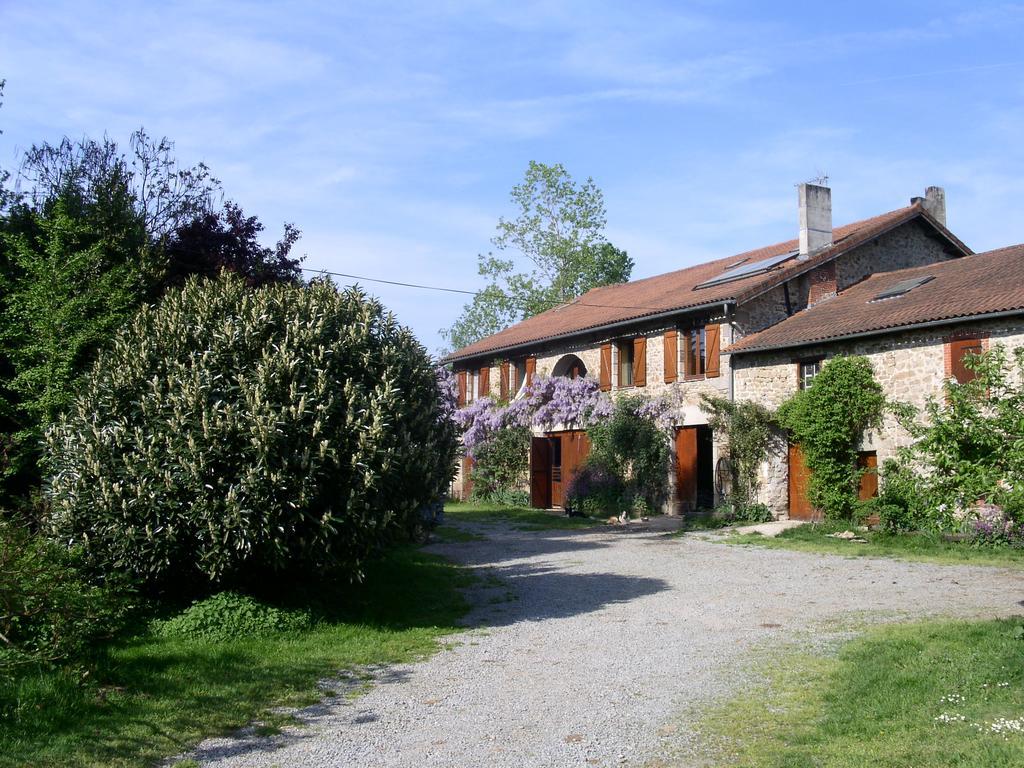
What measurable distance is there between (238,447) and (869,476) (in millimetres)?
13988

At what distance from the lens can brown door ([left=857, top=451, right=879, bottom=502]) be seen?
59.0 feet

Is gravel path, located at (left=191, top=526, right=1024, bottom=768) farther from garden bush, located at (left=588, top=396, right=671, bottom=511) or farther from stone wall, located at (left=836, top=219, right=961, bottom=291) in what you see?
stone wall, located at (left=836, top=219, right=961, bottom=291)

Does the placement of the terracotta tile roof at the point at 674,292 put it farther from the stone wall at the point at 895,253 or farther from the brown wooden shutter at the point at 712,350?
the brown wooden shutter at the point at 712,350

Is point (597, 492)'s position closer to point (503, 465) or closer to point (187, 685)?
point (503, 465)

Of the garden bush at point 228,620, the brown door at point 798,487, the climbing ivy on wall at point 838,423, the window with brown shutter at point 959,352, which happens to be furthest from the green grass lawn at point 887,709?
the brown door at point 798,487

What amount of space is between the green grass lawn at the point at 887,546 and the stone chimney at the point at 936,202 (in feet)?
→ 36.1

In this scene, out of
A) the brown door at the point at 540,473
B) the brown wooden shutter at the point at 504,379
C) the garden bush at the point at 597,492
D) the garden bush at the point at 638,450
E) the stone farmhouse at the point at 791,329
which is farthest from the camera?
the brown wooden shutter at the point at 504,379

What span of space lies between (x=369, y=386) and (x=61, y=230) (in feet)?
18.3

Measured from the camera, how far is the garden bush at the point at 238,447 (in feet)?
27.1

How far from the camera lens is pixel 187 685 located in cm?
692

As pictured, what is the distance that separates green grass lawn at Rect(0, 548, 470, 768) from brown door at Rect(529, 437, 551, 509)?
52.4 feet

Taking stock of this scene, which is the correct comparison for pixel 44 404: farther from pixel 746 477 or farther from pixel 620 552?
pixel 746 477

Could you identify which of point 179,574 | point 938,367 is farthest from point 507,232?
point 179,574

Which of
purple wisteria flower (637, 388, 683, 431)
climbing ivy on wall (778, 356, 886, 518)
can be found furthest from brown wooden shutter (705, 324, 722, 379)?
climbing ivy on wall (778, 356, 886, 518)
